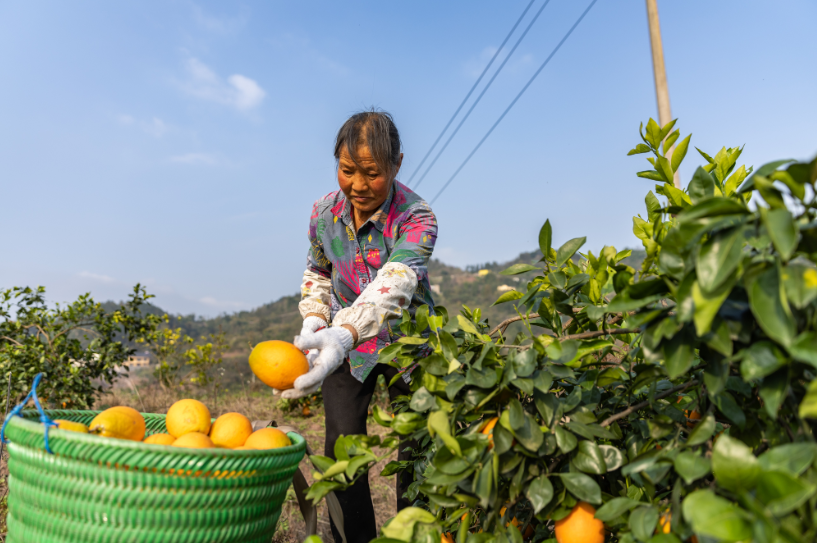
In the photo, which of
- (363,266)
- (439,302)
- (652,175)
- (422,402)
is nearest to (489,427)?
(422,402)

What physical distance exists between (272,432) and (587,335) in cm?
71

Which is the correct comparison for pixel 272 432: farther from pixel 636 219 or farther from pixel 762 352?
pixel 636 219

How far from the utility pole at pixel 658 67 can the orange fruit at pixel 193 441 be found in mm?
5359

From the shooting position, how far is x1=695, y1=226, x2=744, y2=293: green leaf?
600 mm

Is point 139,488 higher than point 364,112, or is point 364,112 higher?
point 364,112

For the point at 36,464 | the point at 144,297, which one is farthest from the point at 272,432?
the point at 144,297

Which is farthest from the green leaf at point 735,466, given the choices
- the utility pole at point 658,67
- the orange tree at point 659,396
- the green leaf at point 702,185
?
the utility pole at point 658,67

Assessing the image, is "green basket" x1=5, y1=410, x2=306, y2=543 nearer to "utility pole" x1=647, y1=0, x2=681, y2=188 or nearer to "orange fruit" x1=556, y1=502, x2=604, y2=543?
"orange fruit" x1=556, y1=502, x2=604, y2=543

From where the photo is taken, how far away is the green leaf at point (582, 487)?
2.88 ft

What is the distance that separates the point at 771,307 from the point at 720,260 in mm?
73

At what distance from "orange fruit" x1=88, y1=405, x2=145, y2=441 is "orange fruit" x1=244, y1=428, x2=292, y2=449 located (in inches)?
9.8

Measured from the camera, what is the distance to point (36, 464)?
993 mm

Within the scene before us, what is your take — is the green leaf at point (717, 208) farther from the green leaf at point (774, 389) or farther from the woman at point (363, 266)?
Result: the woman at point (363, 266)

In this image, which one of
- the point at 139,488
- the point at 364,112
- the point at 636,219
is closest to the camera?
the point at 139,488
